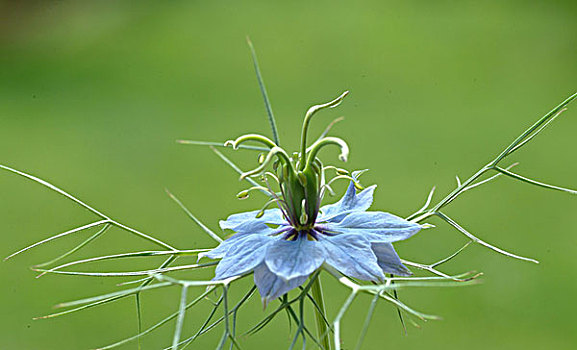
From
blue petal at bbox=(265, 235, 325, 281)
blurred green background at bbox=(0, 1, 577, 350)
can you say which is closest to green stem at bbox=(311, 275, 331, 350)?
blue petal at bbox=(265, 235, 325, 281)

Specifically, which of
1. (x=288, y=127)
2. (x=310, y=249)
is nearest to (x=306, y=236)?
(x=310, y=249)

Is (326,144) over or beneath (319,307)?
over

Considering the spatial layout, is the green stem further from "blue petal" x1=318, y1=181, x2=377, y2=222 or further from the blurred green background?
the blurred green background

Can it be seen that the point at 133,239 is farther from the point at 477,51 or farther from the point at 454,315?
the point at 477,51

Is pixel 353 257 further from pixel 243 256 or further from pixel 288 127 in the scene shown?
pixel 288 127

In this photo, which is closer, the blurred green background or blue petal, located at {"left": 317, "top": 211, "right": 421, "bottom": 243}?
blue petal, located at {"left": 317, "top": 211, "right": 421, "bottom": 243}

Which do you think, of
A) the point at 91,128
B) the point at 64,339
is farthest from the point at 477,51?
the point at 64,339

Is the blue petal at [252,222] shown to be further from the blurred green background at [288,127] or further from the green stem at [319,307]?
the blurred green background at [288,127]
